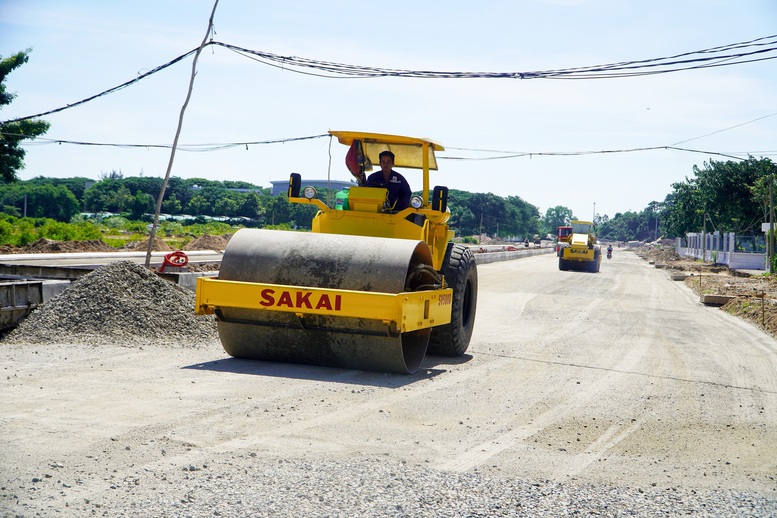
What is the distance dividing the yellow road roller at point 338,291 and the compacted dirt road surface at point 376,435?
287 mm


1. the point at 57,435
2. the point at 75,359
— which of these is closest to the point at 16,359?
the point at 75,359

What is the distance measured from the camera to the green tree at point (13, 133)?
99.2ft

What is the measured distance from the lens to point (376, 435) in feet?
20.7

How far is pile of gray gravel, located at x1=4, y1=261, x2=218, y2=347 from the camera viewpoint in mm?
10289

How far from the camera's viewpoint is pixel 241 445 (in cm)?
577

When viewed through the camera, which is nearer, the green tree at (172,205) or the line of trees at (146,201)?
the line of trees at (146,201)

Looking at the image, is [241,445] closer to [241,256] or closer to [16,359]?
[241,256]

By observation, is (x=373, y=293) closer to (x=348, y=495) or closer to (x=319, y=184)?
(x=348, y=495)

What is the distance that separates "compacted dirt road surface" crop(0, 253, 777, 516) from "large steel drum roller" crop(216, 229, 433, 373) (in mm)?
215

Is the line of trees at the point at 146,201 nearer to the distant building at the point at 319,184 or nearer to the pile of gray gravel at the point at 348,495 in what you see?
the distant building at the point at 319,184

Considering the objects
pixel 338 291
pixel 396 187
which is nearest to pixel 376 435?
pixel 338 291

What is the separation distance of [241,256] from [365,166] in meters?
2.83

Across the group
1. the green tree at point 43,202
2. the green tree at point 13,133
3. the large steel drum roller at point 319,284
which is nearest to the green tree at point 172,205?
the green tree at point 43,202

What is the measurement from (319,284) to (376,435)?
8.46 ft
